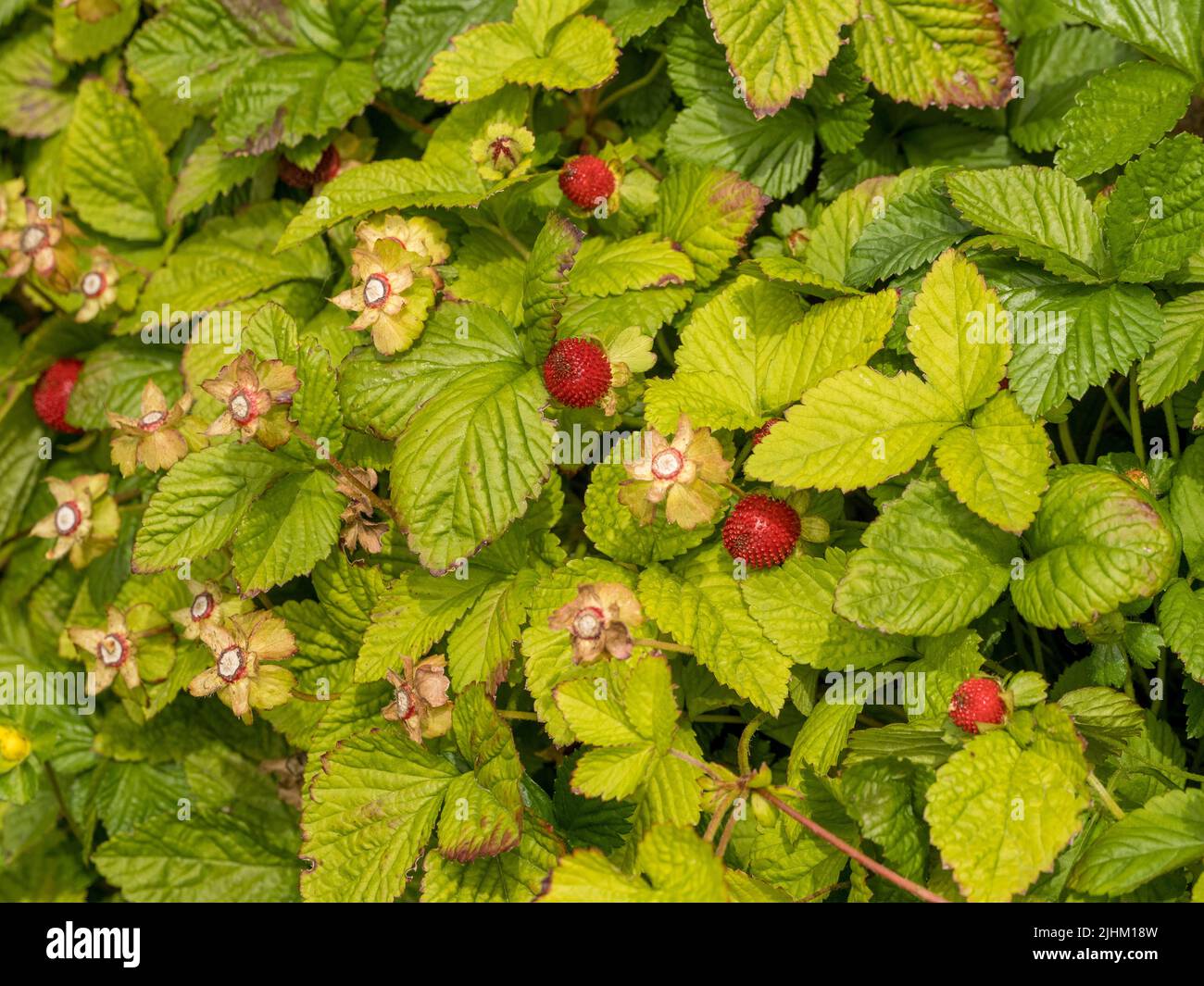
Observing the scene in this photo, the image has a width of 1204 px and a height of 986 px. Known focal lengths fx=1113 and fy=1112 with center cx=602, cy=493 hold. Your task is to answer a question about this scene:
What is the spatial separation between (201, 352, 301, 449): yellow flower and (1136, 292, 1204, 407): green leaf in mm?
1271

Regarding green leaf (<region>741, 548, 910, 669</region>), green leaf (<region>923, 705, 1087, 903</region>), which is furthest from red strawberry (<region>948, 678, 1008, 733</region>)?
green leaf (<region>741, 548, 910, 669</region>)

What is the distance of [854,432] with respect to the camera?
155 cm

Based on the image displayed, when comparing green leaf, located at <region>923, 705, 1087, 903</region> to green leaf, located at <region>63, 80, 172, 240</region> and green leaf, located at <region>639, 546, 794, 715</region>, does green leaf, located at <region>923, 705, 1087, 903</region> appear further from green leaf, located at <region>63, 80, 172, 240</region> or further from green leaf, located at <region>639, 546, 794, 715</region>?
green leaf, located at <region>63, 80, 172, 240</region>

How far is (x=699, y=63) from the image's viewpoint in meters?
2.07

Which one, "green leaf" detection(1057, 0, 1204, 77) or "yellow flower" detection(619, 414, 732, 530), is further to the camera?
"green leaf" detection(1057, 0, 1204, 77)

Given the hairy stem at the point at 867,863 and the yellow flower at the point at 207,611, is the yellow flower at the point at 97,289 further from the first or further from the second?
the hairy stem at the point at 867,863

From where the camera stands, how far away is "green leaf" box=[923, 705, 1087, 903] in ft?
4.37

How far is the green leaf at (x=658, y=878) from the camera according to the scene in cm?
139

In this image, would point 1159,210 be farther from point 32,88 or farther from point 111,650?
point 32,88

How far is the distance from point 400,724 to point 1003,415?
102 centimetres

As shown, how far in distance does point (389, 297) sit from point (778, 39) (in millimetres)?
776

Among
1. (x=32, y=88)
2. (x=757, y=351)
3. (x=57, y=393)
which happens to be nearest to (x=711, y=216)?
(x=757, y=351)
